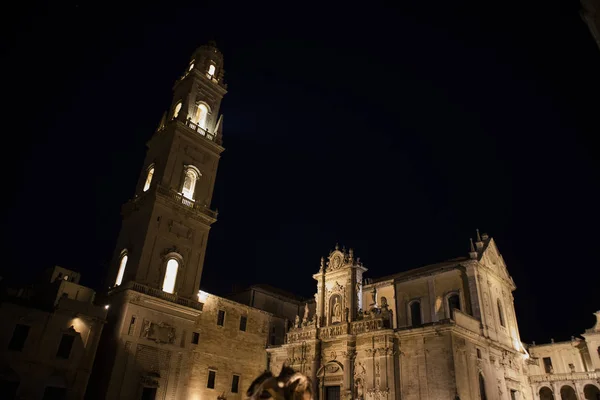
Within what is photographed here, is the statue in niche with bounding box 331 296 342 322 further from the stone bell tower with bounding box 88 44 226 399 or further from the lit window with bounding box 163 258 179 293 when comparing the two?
the lit window with bounding box 163 258 179 293

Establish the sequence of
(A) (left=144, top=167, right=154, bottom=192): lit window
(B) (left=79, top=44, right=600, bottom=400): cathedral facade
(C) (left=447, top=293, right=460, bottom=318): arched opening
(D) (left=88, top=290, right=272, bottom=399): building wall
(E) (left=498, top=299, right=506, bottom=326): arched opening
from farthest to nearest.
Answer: (A) (left=144, top=167, right=154, bottom=192): lit window → (E) (left=498, top=299, right=506, bottom=326): arched opening → (C) (left=447, top=293, right=460, bottom=318): arched opening → (B) (left=79, top=44, right=600, bottom=400): cathedral facade → (D) (left=88, top=290, right=272, bottom=399): building wall

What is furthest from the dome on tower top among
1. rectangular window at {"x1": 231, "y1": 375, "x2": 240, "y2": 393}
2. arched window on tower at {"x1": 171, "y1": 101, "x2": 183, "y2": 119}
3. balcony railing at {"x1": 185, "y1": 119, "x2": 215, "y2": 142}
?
rectangular window at {"x1": 231, "y1": 375, "x2": 240, "y2": 393}

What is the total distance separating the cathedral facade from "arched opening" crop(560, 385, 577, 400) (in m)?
0.12

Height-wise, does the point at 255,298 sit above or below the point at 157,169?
below

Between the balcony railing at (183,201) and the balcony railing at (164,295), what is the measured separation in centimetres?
725

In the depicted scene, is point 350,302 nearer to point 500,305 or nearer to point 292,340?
point 292,340

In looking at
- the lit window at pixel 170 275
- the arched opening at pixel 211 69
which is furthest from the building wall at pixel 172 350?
the arched opening at pixel 211 69

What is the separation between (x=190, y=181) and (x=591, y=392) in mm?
41352

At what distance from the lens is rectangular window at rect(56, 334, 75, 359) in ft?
76.8

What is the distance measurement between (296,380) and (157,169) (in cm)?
3275

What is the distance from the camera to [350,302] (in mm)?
32875

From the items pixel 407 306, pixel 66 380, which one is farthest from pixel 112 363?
pixel 407 306

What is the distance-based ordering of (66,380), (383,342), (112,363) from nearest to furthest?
1. (66,380)
2. (112,363)
3. (383,342)

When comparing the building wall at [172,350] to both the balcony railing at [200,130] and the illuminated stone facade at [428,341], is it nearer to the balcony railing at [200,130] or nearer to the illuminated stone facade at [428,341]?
the illuminated stone facade at [428,341]
